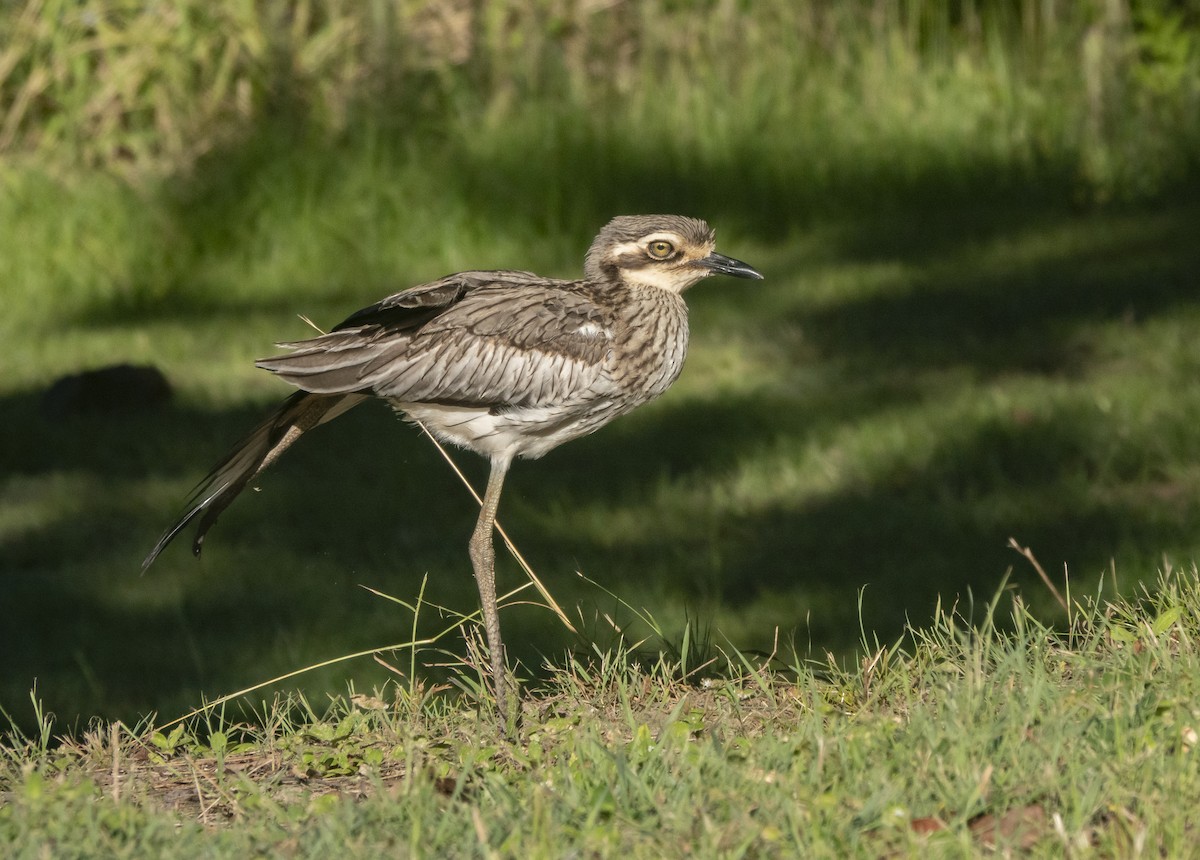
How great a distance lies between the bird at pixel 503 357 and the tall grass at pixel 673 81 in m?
5.55

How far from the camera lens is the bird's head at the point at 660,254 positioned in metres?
4.92

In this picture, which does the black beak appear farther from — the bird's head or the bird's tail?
the bird's tail

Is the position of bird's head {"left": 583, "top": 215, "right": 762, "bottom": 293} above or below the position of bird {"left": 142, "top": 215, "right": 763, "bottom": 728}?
above

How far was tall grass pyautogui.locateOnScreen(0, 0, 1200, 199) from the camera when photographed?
10414 millimetres

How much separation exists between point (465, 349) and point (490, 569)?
2.07ft

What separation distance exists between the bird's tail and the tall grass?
18.5 ft

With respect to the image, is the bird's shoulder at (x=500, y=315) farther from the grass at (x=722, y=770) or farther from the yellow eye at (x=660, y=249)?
the grass at (x=722, y=770)

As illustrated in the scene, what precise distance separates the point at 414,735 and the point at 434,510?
9.77 feet

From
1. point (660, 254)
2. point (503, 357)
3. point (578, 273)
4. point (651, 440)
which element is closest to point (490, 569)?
point (503, 357)

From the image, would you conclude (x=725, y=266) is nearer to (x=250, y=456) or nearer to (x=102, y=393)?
(x=250, y=456)

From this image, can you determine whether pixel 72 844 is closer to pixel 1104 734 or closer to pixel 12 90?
pixel 1104 734

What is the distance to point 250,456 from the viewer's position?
4941 mm

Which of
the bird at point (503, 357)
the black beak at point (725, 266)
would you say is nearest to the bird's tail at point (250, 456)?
the bird at point (503, 357)

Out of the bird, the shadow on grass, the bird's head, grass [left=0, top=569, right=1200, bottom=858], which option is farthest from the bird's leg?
the bird's head
